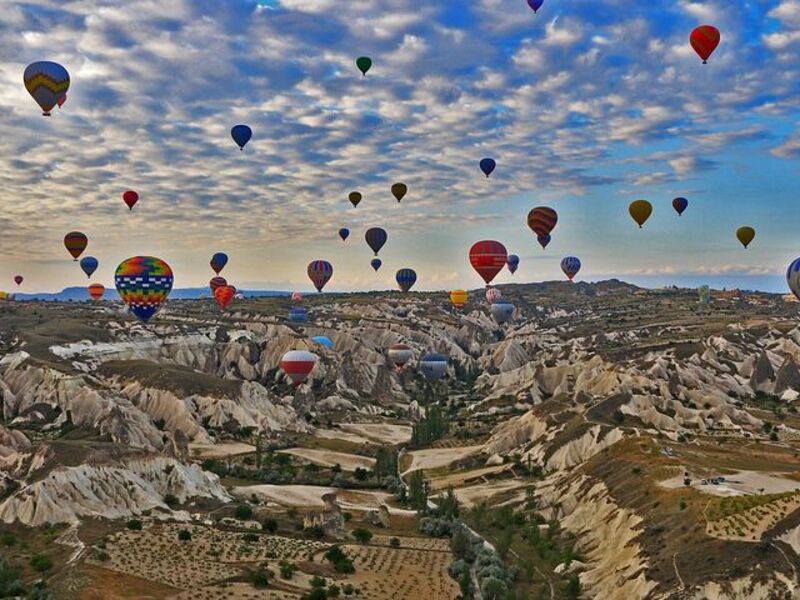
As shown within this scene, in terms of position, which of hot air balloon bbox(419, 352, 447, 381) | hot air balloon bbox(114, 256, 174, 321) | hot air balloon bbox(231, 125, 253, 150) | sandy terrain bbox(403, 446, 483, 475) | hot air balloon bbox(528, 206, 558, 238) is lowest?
sandy terrain bbox(403, 446, 483, 475)

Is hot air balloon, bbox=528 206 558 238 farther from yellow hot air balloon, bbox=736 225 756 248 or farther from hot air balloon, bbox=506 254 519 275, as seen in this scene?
hot air balloon, bbox=506 254 519 275

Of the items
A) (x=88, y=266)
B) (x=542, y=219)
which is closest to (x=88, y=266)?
(x=88, y=266)

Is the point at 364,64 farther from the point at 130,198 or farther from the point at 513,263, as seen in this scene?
the point at 513,263

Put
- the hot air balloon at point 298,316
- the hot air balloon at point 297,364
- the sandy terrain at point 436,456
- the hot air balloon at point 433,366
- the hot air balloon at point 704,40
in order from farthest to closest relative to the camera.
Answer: the hot air balloon at point 298,316 → the hot air balloon at point 433,366 → the hot air balloon at point 297,364 → the sandy terrain at point 436,456 → the hot air balloon at point 704,40

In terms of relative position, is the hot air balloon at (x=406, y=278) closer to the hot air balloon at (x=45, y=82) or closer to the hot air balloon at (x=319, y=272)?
the hot air balloon at (x=319, y=272)

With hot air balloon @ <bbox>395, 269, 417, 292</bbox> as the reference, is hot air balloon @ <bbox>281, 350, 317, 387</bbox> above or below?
below

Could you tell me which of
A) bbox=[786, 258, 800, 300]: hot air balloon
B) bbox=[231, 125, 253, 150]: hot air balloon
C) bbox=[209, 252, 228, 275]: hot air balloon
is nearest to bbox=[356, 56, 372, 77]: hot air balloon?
bbox=[231, 125, 253, 150]: hot air balloon

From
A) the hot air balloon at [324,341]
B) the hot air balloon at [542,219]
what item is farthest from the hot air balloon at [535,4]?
the hot air balloon at [324,341]

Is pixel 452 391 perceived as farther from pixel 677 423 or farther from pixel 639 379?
pixel 677 423
